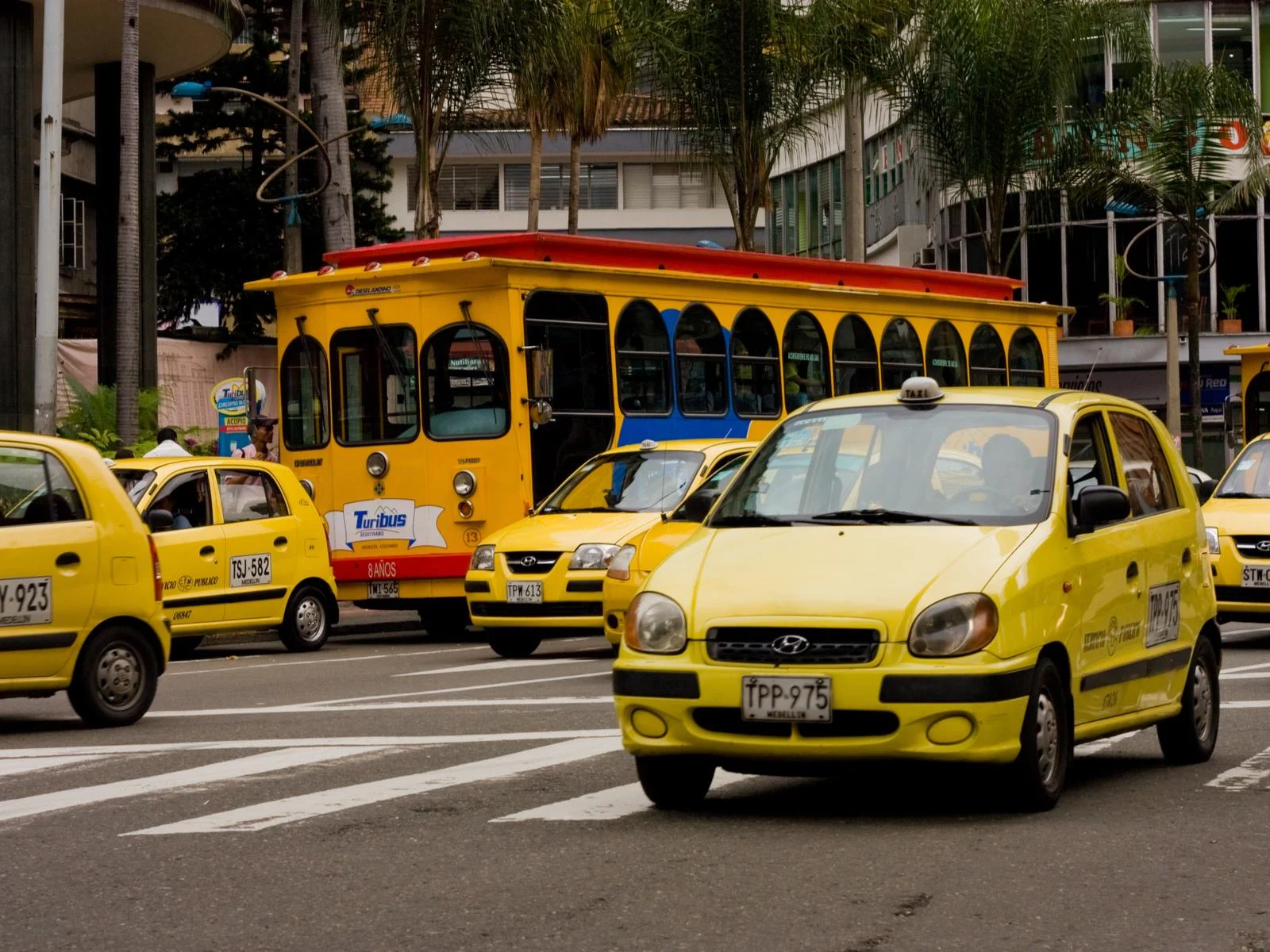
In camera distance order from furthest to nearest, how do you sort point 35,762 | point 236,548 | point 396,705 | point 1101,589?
point 236,548, point 396,705, point 35,762, point 1101,589

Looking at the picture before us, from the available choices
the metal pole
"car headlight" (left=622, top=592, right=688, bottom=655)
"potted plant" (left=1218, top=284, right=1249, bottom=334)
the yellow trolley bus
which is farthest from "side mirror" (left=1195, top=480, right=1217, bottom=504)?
"potted plant" (left=1218, top=284, right=1249, bottom=334)

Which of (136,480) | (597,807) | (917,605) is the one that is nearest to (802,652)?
(917,605)

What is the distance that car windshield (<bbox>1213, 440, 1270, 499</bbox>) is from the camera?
18.5 meters

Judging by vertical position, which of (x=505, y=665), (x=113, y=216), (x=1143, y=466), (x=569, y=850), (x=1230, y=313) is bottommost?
(x=569, y=850)

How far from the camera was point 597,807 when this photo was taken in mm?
8664

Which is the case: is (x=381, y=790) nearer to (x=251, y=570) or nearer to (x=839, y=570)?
(x=839, y=570)

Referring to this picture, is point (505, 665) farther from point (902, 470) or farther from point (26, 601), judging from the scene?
point (902, 470)

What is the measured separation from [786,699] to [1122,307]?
47.2 meters

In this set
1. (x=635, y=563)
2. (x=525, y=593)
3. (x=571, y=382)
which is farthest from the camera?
(x=571, y=382)

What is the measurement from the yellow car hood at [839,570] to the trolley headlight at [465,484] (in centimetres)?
1171

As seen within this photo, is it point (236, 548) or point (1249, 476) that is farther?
point (236, 548)

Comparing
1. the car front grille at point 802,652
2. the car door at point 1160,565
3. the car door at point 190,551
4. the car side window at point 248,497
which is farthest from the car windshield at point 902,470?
the car side window at point 248,497

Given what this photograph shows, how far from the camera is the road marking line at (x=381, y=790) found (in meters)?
8.43

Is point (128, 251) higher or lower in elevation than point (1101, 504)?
higher
